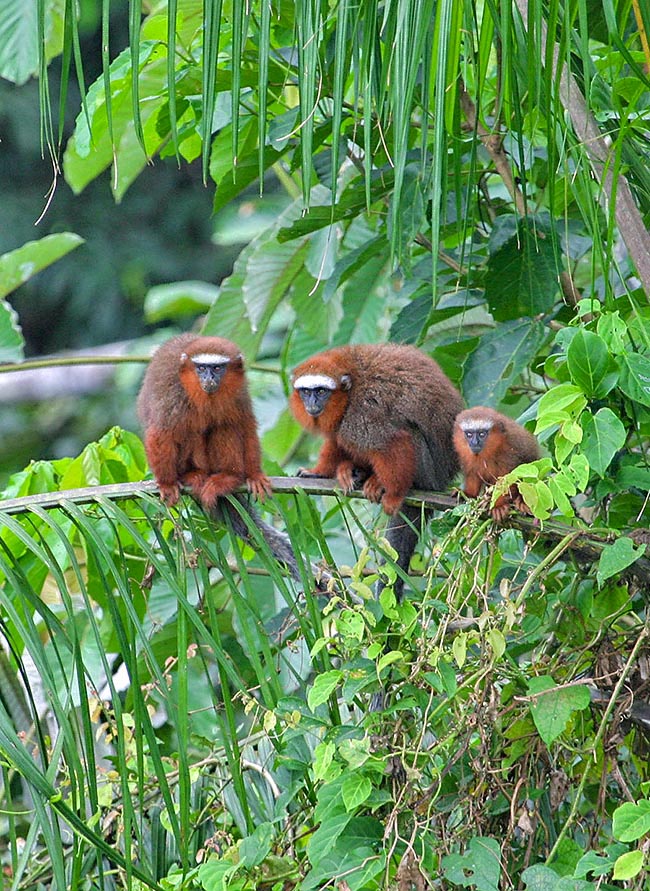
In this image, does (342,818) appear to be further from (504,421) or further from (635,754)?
(504,421)

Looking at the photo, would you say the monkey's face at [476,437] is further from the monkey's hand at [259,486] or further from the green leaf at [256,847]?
the green leaf at [256,847]

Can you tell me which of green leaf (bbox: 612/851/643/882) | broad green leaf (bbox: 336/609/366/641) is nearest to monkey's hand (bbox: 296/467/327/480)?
broad green leaf (bbox: 336/609/366/641)

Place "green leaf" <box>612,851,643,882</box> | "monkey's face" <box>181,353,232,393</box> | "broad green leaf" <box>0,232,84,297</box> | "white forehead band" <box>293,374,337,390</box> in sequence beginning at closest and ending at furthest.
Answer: "green leaf" <box>612,851,643,882</box>, "monkey's face" <box>181,353,232,393</box>, "white forehead band" <box>293,374,337,390</box>, "broad green leaf" <box>0,232,84,297</box>

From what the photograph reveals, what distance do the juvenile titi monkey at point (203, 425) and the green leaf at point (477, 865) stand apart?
1109 millimetres

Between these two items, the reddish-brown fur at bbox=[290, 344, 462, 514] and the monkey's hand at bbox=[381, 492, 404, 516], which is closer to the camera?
the monkey's hand at bbox=[381, 492, 404, 516]

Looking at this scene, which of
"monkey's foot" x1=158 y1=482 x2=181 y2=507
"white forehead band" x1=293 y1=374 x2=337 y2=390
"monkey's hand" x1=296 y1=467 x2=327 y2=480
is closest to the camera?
"monkey's foot" x1=158 y1=482 x2=181 y2=507

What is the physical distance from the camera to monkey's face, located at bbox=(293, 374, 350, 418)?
3342 mm

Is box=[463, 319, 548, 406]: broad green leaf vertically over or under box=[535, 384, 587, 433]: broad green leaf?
under

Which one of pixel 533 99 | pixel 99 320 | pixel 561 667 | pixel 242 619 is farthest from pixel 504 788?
pixel 99 320

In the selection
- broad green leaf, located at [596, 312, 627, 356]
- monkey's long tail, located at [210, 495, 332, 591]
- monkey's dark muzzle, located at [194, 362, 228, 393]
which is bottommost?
monkey's long tail, located at [210, 495, 332, 591]

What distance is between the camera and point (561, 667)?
235 cm

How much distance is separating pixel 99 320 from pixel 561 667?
35.2ft

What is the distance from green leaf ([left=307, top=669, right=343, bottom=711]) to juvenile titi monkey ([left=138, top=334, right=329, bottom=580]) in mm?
921

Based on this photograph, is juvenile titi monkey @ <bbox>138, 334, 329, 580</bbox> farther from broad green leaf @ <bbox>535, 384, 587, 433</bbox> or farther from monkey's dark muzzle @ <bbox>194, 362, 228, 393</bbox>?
broad green leaf @ <bbox>535, 384, 587, 433</bbox>
